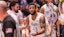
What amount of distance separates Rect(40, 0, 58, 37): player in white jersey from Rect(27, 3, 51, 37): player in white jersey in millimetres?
52

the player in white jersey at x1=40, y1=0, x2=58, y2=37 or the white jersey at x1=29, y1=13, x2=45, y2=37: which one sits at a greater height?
the player in white jersey at x1=40, y1=0, x2=58, y2=37

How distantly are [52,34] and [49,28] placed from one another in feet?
0.21

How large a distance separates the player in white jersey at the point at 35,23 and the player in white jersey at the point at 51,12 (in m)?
0.05

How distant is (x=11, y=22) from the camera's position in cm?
145

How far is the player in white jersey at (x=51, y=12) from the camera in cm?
147

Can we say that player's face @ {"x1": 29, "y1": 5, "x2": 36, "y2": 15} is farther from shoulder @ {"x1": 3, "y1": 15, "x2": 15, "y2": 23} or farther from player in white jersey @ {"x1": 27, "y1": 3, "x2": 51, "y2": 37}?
shoulder @ {"x1": 3, "y1": 15, "x2": 15, "y2": 23}

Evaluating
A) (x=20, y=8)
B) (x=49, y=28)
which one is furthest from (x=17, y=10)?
(x=49, y=28)

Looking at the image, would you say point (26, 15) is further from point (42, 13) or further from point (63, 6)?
point (63, 6)

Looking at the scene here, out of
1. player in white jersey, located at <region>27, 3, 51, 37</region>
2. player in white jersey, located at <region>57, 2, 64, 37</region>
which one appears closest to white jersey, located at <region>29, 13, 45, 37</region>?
player in white jersey, located at <region>27, 3, 51, 37</region>

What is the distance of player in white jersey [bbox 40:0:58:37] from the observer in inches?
57.9

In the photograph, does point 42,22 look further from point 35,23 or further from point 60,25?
→ point 60,25

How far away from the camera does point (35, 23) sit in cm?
146

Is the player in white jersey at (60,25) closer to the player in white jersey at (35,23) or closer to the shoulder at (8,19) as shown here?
the player in white jersey at (35,23)

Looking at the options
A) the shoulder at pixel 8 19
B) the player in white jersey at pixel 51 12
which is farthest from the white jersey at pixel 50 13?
the shoulder at pixel 8 19
